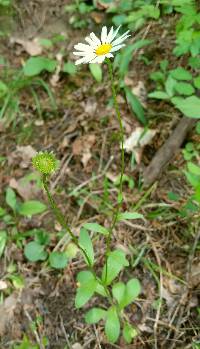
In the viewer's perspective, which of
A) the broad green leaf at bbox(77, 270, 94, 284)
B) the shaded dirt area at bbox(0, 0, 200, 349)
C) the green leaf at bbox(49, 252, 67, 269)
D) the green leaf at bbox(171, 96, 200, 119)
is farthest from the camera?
the green leaf at bbox(49, 252, 67, 269)

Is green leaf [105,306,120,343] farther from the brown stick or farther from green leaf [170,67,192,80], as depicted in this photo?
green leaf [170,67,192,80]

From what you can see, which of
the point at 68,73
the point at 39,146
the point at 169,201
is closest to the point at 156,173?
the point at 169,201

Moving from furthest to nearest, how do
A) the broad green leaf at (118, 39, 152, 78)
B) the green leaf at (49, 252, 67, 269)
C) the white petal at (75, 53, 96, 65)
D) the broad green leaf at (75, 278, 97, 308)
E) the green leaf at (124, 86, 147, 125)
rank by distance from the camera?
the broad green leaf at (118, 39, 152, 78)
the green leaf at (124, 86, 147, 125)
the green leaf at (49, 252, 67, 269)
the broad green leaf at (75, 278, 97, 308)
the white petal at (75, 53, 96, 65)

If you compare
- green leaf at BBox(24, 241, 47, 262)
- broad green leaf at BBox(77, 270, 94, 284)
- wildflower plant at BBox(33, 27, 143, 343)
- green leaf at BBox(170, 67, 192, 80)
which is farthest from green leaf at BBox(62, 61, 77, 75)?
broad green leaf at BBox(77, 270, 94, 284)

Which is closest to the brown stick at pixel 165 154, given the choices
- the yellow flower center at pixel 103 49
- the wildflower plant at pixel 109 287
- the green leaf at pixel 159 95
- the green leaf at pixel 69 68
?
the green leaf at pixel 159 95

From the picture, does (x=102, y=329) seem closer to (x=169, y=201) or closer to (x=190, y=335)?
(x=190, y=335)

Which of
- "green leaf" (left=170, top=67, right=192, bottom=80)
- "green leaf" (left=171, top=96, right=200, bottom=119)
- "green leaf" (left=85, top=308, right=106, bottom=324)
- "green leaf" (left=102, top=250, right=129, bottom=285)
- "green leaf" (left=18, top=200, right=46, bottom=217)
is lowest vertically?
"green leaf" (left=85, top=308, right=106, bottom=324)

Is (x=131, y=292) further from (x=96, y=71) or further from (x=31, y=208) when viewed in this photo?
(x=96, y=71)
